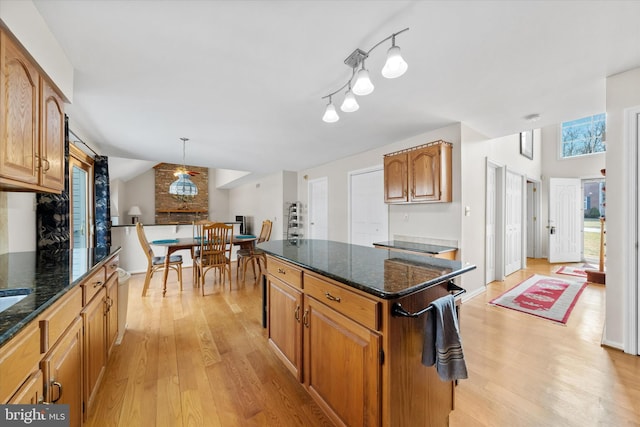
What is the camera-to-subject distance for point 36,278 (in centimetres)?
126

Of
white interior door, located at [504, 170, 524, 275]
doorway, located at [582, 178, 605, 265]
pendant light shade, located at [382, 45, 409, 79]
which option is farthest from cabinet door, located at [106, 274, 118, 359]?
doorway, located at [582, 178, 605, 265]

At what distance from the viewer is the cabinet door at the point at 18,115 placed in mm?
1156

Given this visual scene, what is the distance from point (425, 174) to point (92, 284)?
3256 mm

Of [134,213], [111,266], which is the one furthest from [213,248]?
[134,213]

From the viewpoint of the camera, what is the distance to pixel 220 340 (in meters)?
2.34

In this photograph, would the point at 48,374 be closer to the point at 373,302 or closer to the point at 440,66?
the point at 373,302

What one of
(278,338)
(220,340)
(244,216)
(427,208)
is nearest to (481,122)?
(427,208)

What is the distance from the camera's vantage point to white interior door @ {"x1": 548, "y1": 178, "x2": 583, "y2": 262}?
18.3ft

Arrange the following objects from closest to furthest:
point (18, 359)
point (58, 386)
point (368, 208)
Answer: point (18, 359), point (58, 386), point (368, 208)

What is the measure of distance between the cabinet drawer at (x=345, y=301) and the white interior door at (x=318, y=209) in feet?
13.0

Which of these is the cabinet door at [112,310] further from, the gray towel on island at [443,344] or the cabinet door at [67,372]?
the gray towel on island at [443,344]

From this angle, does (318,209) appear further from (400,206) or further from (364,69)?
(364,69)

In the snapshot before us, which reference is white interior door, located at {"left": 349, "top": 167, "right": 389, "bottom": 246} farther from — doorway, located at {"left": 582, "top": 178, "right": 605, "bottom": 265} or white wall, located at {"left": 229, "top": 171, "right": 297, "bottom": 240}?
doorway, located at {"left": 582, "top": 178, "right": 605, "bottom": 265}

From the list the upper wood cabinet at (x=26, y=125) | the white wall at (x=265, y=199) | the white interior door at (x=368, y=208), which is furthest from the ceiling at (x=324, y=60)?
the white wall at (x=265, y=199)
